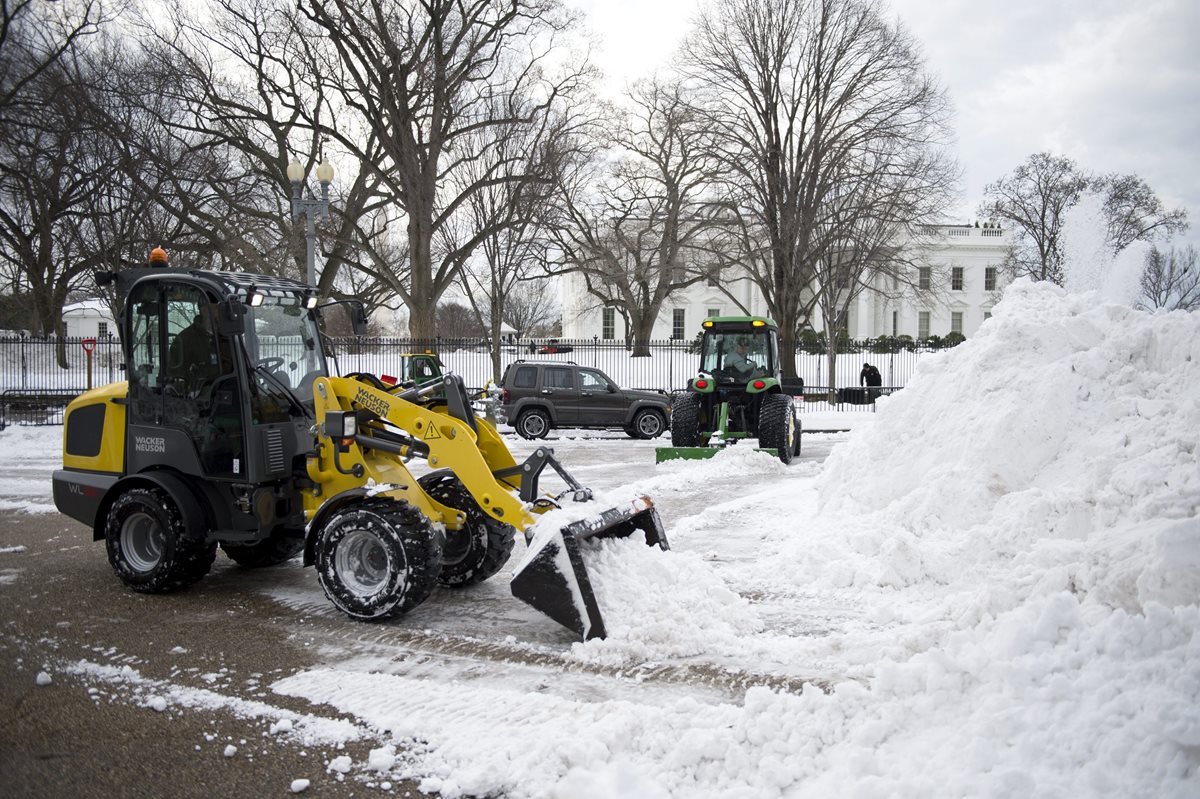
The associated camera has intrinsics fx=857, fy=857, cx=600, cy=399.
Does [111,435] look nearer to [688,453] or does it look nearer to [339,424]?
[339,424]

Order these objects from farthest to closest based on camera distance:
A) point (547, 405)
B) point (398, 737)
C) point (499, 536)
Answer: point (547, 405), point (499, 536), point (398, 737)

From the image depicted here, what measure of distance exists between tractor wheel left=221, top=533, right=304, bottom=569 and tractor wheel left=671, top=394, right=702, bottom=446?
8.14m

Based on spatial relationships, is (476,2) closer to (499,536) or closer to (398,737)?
(499,536)

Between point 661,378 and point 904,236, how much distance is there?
10.9 m

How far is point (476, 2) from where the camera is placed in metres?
26.7

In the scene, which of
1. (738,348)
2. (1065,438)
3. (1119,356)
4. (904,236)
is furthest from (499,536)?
(904,236)

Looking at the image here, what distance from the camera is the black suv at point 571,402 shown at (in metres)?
19.7

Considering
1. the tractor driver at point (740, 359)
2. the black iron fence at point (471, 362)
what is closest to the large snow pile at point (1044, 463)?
the tractor driver at point (740, 359)

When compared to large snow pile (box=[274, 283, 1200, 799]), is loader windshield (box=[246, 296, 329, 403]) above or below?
above

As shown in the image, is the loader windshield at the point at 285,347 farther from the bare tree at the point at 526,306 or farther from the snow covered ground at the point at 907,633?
the bare tree at the point at 526,306

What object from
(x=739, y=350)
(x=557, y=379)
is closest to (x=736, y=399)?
(x=739, y=350)

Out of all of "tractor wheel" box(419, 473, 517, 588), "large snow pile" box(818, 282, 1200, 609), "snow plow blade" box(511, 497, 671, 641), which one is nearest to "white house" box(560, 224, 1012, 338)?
"large snow pile" box(818, 282, 1200, 609)

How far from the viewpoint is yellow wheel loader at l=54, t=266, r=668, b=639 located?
5766 millimetres

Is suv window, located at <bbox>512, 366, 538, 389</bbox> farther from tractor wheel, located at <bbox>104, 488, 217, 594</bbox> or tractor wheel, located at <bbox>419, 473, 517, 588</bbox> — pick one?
tractor wheel, located at <bbox>104, 488, 217, 594</bbox>
